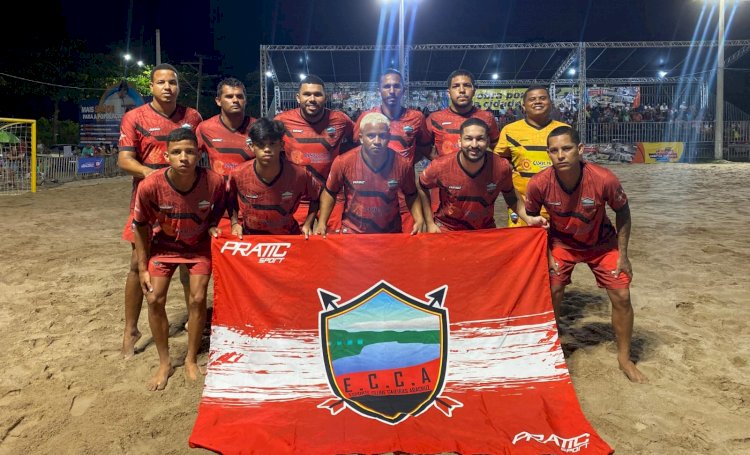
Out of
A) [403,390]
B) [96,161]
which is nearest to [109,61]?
[96,161]

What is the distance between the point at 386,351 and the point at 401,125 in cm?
257

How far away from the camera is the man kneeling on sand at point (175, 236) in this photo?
3.90 metres

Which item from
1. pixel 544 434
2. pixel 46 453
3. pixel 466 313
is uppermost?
pixel 466 313

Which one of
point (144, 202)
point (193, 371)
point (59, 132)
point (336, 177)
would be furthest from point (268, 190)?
point (59, 132)

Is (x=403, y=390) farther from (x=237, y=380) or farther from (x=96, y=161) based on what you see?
(x=96, y=161)

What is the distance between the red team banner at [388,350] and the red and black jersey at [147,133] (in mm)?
1348

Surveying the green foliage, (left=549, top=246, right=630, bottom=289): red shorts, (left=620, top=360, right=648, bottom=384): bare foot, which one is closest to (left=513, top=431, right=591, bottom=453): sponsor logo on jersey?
(left=620, top=360, right=648, bottom=384): bare foot

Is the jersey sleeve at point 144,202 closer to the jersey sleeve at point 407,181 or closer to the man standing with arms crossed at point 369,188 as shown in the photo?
the man standing with arms crossed at point 369,188

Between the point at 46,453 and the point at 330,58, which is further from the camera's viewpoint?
the point at 330,58

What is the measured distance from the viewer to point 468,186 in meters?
4.34

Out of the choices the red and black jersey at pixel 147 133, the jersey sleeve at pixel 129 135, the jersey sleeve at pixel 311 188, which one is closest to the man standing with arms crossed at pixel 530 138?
the jersey sleeve at pixel 311 188

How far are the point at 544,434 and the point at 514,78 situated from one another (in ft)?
111

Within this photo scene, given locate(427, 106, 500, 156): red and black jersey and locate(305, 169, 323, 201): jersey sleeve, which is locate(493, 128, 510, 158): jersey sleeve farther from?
locate(305, 169, 323, 201): jersey sleeve

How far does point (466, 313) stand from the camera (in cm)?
366
